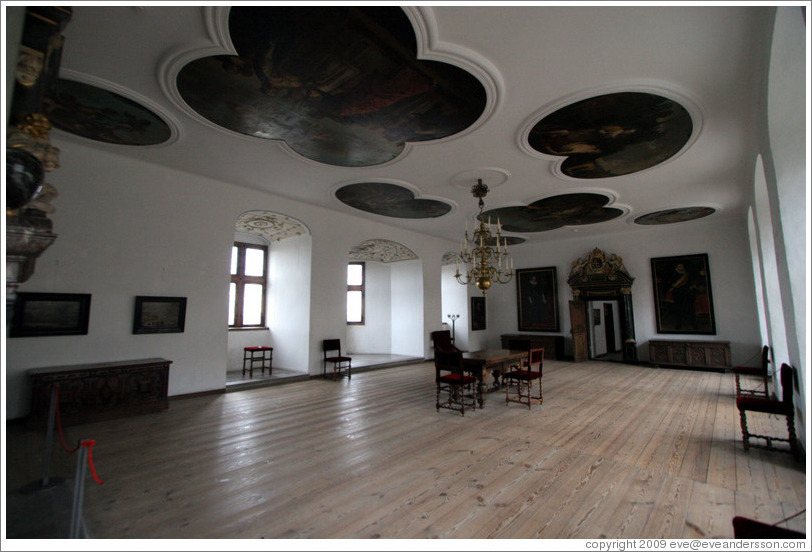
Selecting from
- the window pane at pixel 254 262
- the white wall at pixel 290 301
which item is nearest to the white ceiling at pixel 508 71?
the white wall at pixel 290 301

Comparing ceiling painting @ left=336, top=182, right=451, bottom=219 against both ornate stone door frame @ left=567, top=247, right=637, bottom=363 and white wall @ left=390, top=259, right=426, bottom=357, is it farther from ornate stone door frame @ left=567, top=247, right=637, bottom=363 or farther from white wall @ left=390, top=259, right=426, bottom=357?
ornate stone door frame @ left=567, top=247, right=637, bottom=363

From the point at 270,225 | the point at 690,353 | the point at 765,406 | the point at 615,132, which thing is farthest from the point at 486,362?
the point at 690,353

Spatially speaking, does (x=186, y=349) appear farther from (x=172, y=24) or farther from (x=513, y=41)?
(x=513, y=41)

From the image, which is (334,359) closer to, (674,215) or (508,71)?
(508,71)

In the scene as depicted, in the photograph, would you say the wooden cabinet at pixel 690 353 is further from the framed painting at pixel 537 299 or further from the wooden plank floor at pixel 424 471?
the wooden plank floor at pixel 424 471

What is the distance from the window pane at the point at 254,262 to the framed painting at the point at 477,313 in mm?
7928

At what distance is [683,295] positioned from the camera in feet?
35.1

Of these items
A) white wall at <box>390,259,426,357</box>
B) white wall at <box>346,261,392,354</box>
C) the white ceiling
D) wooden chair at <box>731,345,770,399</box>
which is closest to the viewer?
the white ceiling

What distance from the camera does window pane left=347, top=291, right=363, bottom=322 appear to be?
46.2ft

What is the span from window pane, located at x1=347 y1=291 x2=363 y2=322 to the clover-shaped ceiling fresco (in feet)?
29.3

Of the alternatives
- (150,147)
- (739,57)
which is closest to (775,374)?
(739,57)

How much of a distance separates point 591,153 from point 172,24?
19.1ft

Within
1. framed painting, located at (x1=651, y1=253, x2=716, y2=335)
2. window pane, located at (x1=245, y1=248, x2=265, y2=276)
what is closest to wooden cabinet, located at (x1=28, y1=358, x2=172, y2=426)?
window pane, located at (x1=245, y1=248, x2=265, y2=276)

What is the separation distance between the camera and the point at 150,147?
5.79 meters
